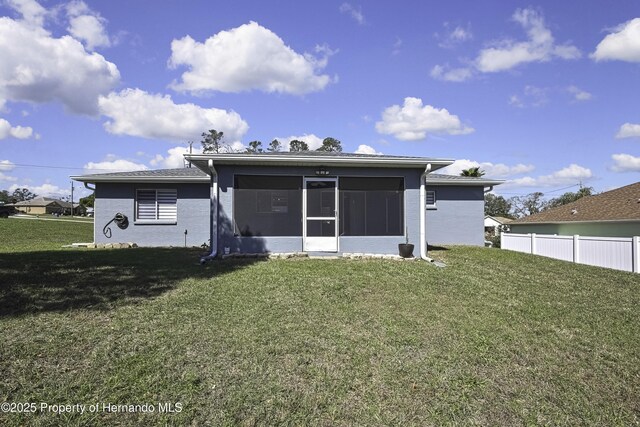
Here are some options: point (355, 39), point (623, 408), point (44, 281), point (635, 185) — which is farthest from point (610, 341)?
point (635, 185)

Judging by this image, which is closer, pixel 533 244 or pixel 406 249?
pixel 406 249

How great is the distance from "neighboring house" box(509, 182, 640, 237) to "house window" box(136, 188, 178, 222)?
54.5ft

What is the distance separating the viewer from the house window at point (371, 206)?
1089 cm

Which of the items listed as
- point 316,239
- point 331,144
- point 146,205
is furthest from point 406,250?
point 331,144

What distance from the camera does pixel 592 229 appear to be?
1759 centimetres

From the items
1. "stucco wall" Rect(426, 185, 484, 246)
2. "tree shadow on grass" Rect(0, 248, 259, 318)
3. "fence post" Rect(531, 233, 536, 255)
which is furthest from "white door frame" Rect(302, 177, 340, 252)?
"fence post" Rect(531, 233, 536, 255)

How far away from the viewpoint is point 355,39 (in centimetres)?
1331

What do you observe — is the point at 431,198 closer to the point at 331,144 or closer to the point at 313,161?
the point at 313,161

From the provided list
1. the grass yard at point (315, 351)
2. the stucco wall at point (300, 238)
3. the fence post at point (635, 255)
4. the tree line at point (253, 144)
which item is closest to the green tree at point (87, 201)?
the tree line at point (253, 144)

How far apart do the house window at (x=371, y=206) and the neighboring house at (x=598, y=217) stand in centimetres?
982

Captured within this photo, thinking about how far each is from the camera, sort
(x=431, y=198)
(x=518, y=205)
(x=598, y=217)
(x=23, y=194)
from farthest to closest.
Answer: (x=23, y=194)
(x=518, y=205)
(x=598, y=217)
(x=431, y=198)

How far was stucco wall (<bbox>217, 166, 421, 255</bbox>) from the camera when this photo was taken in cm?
1058

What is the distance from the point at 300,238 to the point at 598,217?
13.6m

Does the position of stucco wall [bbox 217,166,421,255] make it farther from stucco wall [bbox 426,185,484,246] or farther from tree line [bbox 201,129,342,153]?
Answer: tree line [bbox 201,129,342,153]
